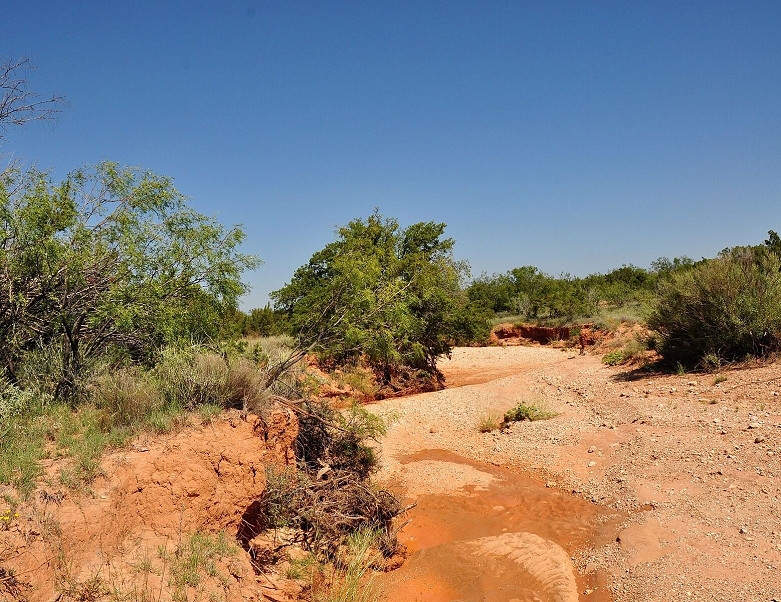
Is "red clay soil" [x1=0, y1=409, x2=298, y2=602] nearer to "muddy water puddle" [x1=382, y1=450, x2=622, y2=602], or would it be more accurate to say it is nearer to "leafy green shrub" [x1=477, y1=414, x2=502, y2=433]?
"muddy water puddle" [x1=382, y1=450, x2=622, y2=602]

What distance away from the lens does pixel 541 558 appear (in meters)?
6.02

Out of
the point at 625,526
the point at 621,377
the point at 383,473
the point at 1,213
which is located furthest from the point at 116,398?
the point at 621,377

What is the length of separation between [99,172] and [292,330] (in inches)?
315

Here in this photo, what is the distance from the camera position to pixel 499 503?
7.69 metres

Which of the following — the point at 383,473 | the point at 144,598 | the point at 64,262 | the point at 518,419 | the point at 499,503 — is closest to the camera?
the point at 144,598

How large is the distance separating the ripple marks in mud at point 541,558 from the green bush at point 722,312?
789 centimetres

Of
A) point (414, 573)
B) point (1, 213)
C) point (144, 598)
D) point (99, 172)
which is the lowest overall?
point (414, 573)

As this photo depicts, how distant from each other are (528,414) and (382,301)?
19.1 feet

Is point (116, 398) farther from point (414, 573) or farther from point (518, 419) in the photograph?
point (518, 419)

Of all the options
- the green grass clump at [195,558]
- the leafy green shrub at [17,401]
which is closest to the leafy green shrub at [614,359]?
the green grass clump at [195,558]

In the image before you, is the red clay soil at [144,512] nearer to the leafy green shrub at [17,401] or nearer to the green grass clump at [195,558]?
the green grass clump at [195,558]

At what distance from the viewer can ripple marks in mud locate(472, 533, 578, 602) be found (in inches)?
213

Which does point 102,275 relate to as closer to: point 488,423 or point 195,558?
point 195,558

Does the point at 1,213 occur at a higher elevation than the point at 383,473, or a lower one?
higher
